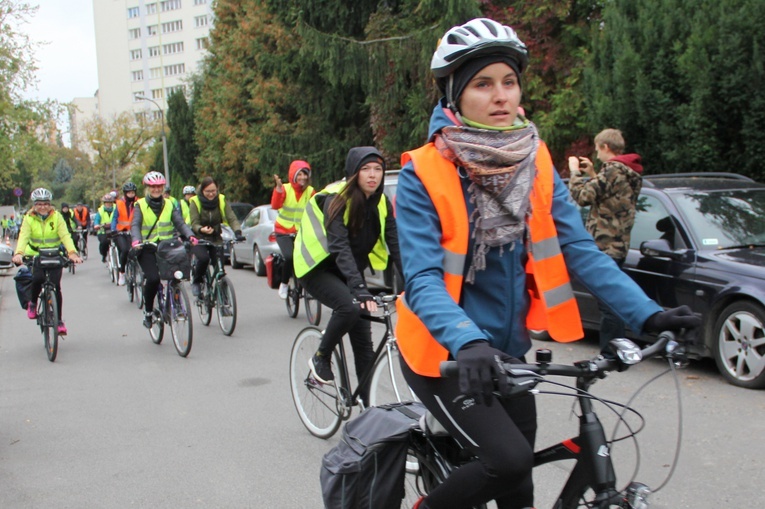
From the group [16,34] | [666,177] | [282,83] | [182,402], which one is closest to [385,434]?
[182,402]

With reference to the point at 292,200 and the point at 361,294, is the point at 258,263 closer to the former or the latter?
the point at 292,200

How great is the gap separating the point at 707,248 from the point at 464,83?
5150 millimetres

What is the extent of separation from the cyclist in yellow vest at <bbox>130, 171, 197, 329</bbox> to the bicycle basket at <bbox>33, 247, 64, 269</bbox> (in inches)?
35.3

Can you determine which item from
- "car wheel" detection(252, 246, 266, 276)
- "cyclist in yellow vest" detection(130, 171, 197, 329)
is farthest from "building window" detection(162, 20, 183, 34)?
"cyclist in yellow vest" detection(130, 171, 197, 329)

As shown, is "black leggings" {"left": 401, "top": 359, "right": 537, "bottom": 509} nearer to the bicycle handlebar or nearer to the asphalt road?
the bicycle handlebar

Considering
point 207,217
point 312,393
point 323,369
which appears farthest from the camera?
point 207,217

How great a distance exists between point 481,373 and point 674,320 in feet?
2.05

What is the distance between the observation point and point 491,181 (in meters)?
2.47

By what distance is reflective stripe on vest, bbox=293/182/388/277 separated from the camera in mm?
5277

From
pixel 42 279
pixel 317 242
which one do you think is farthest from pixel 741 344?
pixel 42 279

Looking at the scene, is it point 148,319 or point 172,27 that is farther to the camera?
point 172,27

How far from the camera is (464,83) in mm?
2512

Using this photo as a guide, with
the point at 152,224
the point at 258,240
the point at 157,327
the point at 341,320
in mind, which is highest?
the point at 152,224

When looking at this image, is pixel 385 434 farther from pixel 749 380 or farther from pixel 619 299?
pixel 749 380
